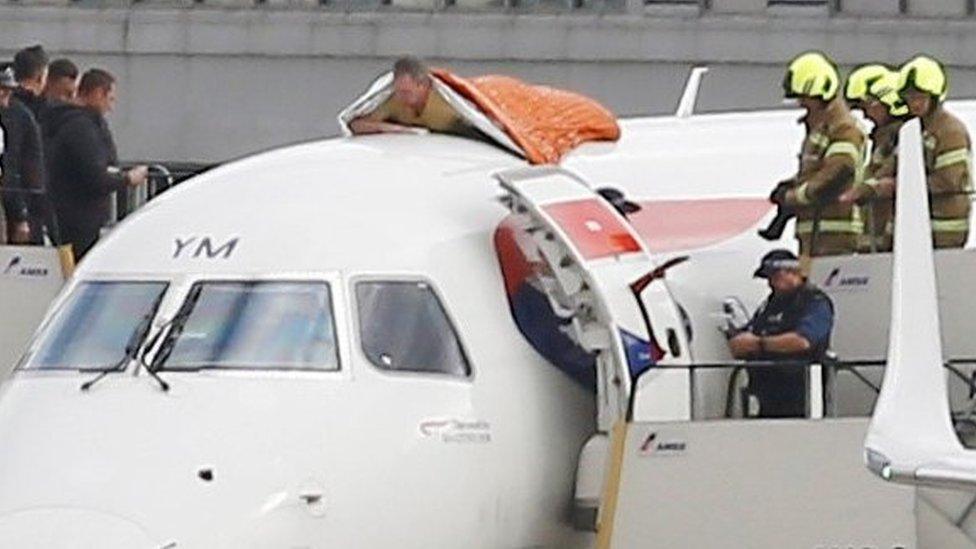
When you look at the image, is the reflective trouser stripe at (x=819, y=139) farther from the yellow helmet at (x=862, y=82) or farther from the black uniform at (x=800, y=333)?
the black uniform at (x=800, y=333)

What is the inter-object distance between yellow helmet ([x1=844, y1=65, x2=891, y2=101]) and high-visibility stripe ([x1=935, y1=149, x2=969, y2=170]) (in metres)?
0.73

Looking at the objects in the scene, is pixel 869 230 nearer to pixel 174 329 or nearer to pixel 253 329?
pixel 253 329

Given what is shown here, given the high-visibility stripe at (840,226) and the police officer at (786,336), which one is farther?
the high-visibility stripe at (840,226)

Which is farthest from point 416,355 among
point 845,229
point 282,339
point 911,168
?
point 911,168

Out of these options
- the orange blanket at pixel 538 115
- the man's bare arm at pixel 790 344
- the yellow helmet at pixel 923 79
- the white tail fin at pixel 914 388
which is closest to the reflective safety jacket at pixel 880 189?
the yellow helmet at pixel 923 79

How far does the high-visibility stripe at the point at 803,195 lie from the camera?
64.8ft

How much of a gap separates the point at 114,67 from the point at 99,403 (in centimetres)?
2514

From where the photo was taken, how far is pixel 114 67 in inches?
1638

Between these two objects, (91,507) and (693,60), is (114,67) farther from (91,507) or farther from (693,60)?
(91,507)

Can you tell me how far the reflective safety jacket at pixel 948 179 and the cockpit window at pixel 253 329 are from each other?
4.15 meters

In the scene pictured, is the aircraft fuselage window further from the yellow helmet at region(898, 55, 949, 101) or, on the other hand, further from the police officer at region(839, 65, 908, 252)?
the yellow helmet at region(898, 55, 949, 101)

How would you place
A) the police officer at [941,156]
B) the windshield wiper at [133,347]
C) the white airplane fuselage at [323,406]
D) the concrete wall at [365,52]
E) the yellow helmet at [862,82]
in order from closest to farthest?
1. the white airplane fuselage at [323,406]
2. the windshield wiper at [133,347]
3. the police officer at [941,156]
4. the yellow helmet at [862,82]
5. the concrete wall at [365,52]

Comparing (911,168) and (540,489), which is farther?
(540,489)

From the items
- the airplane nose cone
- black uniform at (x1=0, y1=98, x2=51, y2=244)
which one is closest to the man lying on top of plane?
black uniform at (x1=0, y1=98, x2=51, y2=244)
